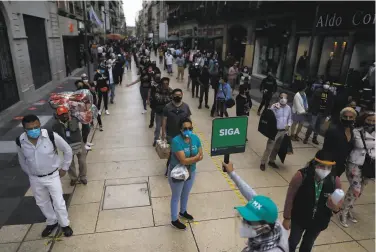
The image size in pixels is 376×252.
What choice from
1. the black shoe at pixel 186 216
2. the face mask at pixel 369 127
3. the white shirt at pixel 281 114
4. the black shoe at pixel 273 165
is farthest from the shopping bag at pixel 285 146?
the black shoe at pixel 186 216

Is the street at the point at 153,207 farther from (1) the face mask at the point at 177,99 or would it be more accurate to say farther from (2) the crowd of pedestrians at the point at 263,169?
(1) the face mask at the point at 177,99

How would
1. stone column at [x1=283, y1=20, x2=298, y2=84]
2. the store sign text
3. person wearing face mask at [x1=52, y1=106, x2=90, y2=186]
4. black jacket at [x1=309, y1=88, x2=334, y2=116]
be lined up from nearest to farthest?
person wearing face mask at [x1=52, y1=106, x2=90, y2=186] → black jacket at [x1=309, y1=88, x2=334, y2=116] → the store sign text → stone column at [x1=283, y1=20, x2=298, y2=84]

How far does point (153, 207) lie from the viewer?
498 centimetres

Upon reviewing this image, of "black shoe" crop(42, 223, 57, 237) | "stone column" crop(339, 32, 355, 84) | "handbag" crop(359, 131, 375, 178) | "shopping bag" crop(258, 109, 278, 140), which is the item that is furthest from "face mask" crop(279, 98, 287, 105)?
"stone column" crop(339, 32, 355, 84)

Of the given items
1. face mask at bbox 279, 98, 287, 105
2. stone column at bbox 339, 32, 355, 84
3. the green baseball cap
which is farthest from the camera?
stone column at bbox 339, 32, 355, 84

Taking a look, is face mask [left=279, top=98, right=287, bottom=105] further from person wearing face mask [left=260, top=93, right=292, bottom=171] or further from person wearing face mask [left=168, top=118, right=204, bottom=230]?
person wearing face mask [left=168, top=118, right=204, bottom=230]

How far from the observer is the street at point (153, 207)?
4.13 meters

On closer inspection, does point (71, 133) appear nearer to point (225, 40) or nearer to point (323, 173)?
point (323, 173)

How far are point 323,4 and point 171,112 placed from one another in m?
12.5

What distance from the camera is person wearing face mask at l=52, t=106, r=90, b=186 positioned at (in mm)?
4762

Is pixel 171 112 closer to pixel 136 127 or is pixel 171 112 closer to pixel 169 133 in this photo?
pixel 169 133

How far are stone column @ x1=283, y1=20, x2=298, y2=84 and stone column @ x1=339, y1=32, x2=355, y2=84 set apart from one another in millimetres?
3802

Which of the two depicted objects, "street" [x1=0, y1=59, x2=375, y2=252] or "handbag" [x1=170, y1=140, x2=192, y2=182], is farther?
"street" [x1=0, y1=59, x2=375, y2=252]

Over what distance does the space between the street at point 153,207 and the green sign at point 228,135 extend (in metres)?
1.55
